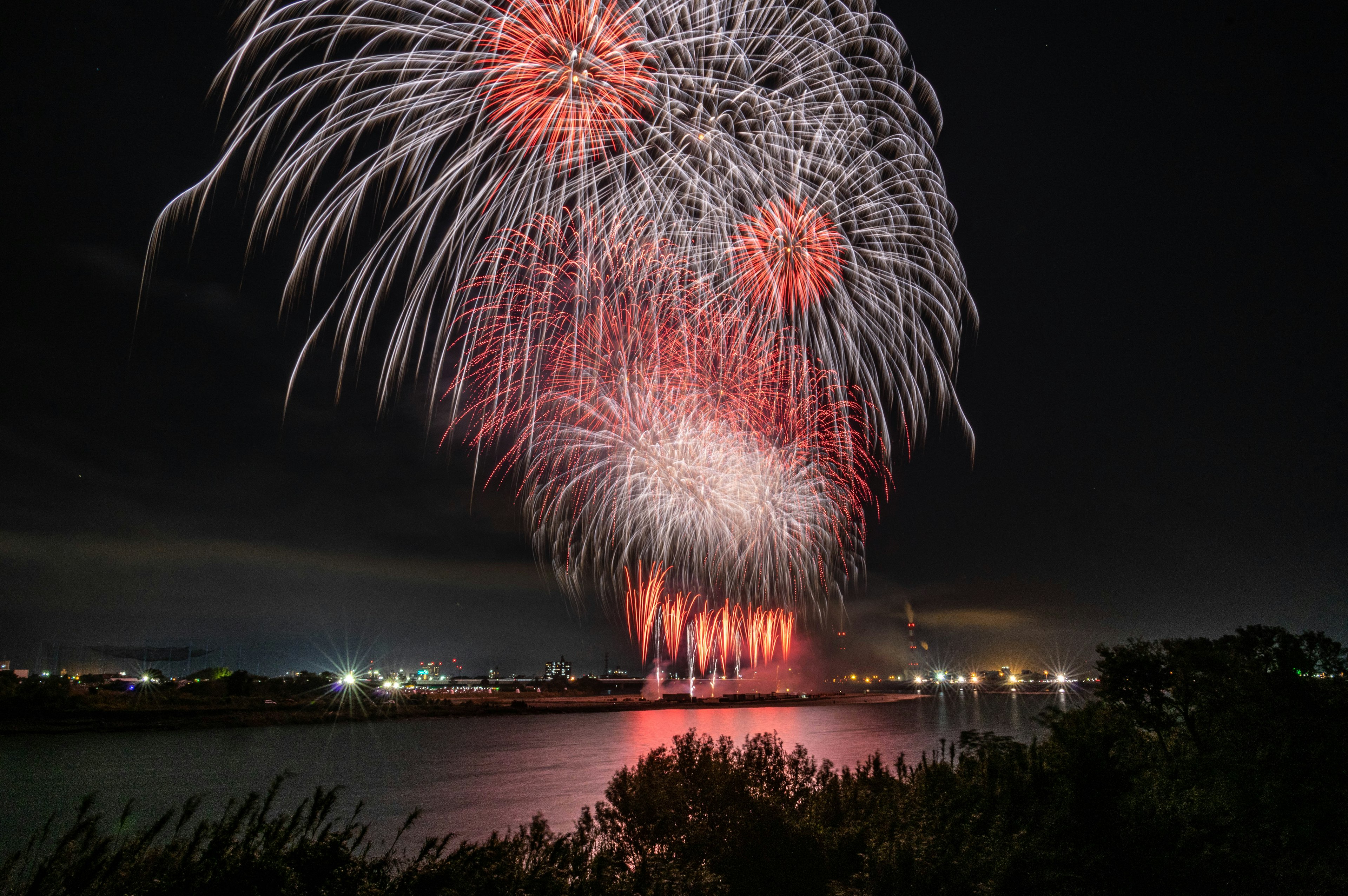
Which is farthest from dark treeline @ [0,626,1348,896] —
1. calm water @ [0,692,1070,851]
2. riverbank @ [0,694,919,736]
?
riverbank @ [0,694,919,736]

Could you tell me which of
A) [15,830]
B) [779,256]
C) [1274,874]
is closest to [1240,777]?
[1274,874]

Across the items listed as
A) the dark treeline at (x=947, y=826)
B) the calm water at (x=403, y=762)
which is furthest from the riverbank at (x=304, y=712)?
the dark treeline at (x=947, y=826)

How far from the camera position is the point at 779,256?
2189 cm

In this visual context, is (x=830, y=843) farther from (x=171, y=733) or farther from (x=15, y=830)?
(x=171, y=733)

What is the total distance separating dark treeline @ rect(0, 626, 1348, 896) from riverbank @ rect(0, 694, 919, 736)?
5910 centimetres

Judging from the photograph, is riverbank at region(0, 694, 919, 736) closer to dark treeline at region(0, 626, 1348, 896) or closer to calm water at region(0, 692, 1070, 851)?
calm water at region(0, 692, 1070, 851)

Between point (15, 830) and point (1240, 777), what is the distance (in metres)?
33.0

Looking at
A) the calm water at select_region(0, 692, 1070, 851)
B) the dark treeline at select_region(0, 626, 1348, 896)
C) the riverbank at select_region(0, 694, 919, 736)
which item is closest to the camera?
the dark treeline at select_region(0, 626, 1348, 896)

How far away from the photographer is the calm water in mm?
29594

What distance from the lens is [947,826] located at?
10.7 meters

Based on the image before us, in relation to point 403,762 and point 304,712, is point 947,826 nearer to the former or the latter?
point 403,762

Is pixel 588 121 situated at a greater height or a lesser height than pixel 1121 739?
greater

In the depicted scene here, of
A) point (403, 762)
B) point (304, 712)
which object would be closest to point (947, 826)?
point (403, 762)

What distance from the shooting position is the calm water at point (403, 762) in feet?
97.1
